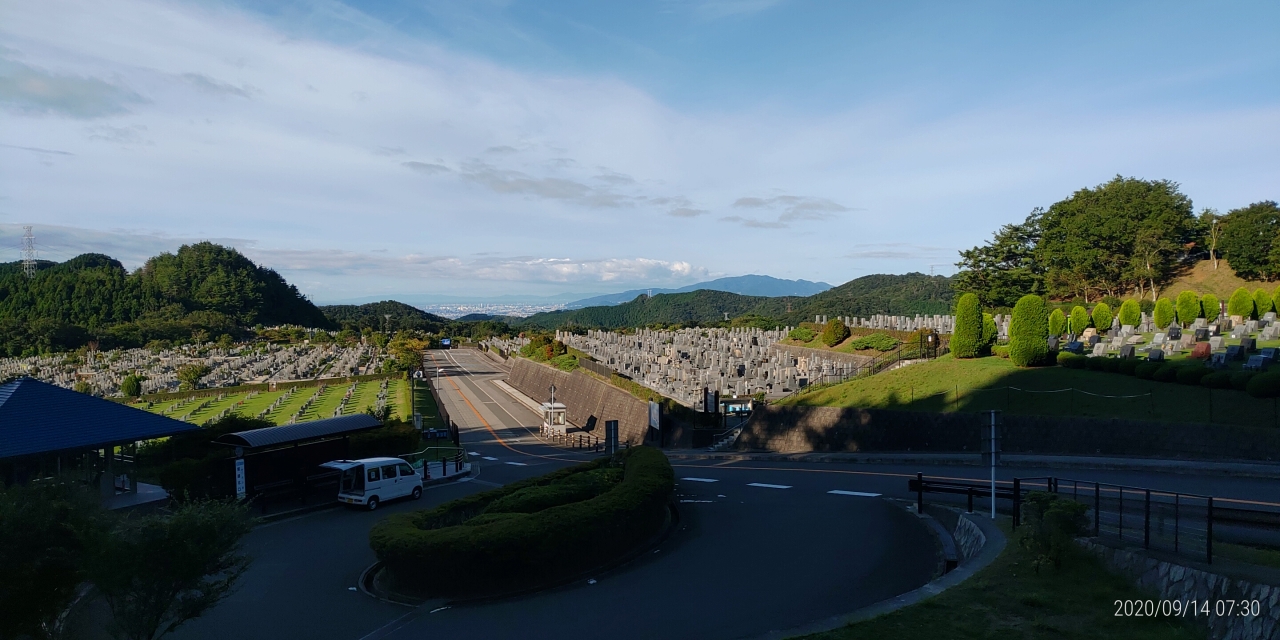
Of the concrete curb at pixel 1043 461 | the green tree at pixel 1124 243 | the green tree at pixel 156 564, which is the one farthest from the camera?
the green tree at pixel 1124 243

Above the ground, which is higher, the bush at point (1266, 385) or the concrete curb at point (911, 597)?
the bush at point (1266, 385)

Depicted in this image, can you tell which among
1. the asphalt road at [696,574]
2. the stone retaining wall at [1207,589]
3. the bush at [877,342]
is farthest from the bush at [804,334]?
the stone retaining wall at [1207,589]

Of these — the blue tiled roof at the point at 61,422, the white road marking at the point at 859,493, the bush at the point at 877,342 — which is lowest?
the white road marking at the point at 859,493

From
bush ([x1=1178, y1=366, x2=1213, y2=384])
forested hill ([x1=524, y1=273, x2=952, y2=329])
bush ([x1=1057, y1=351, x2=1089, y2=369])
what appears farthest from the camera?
forested hill ([x1=524, y1=273, x2=952, y2=329])

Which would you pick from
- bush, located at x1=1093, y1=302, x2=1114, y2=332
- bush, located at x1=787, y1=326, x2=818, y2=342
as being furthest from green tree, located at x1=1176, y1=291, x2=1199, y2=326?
bush, located at x1=787, y1=326, x2=818, y2=342

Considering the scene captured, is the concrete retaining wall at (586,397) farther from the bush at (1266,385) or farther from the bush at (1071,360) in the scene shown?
the bush at (1266,385)

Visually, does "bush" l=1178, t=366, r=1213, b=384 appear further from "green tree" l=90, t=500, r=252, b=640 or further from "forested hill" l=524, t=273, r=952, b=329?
"forested hill" l=524, t=273, r=952, b=329

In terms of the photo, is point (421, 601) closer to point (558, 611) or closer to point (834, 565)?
point (558, 611)
